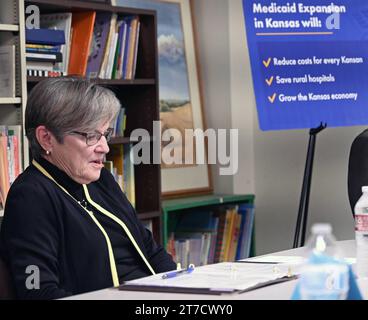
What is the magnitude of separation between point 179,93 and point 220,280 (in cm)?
282

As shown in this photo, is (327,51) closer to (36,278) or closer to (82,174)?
(82,174)

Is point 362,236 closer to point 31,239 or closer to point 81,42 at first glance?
point 31,239

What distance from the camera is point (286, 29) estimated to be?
381 cm

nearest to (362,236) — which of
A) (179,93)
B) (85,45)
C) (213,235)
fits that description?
(85,45)

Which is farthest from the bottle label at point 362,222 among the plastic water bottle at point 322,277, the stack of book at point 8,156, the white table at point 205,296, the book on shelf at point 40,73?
the book on shelf at point 40,73

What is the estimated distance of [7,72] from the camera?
330 cm

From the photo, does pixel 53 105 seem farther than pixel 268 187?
No

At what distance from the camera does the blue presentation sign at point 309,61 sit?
3764 millimetres

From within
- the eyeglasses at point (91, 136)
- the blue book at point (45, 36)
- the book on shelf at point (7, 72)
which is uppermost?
the blue book at point (45, 36)

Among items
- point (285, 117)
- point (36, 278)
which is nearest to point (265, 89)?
point (285, 117)

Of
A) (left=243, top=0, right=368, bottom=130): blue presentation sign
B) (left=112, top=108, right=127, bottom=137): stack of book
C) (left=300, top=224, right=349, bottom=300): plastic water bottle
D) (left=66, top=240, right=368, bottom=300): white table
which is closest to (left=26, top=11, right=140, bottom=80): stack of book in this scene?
(left=112, top=108, right=127, bottom=137): stack of book
